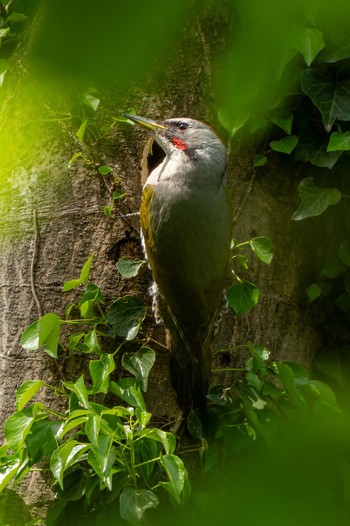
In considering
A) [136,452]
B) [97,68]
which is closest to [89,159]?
[136,452]

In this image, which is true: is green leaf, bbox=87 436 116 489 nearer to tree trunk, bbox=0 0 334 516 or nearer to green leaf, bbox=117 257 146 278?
tree trunk, bbox=0 0 334 516

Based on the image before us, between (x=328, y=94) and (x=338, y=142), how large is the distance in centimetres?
20

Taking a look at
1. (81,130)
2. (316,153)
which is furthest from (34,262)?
(316,153)

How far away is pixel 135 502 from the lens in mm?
2193

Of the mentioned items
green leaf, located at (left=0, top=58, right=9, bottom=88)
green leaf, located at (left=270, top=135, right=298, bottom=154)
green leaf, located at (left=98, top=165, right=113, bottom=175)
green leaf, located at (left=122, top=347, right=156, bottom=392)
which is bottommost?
green leaf, located at (left=122, top=347, right=156, bottom=392)

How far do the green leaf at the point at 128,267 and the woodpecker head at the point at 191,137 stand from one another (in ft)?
1.58

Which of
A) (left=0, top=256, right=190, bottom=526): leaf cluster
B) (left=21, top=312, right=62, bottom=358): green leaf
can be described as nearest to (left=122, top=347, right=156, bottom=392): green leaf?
(left=0, top=256, right=190, bottom=526): leaf cluster

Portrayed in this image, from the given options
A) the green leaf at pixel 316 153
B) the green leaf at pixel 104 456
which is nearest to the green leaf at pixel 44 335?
the green leaf at pixel 104 456

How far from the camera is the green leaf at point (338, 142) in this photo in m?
2.77

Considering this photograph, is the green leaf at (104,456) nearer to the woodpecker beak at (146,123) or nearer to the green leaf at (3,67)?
the woodpecker beak at (146,123)

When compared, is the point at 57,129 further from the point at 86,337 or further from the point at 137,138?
the point at 86,337

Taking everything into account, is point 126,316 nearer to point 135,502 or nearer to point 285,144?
point 135,502

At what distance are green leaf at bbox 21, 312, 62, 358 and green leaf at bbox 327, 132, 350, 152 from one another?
47.1 inches

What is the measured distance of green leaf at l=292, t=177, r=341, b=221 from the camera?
2.87 m
